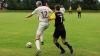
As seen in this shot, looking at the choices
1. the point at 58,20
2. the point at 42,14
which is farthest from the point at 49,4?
the point at 58,20

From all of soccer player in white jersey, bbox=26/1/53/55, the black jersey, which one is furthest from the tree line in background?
the black jersey

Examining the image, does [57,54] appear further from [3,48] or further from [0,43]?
[0,43]

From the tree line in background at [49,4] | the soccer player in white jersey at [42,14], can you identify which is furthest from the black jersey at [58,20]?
the tree line in background at [49,4]

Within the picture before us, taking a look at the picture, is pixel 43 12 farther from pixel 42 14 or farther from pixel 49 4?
pixel 49 4

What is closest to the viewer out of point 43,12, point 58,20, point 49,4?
point 58,20

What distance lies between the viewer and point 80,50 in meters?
17.4

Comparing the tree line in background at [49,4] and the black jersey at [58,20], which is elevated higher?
the black jersey at [58,20]

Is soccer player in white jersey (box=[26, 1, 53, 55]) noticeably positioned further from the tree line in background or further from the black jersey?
the tree line in background


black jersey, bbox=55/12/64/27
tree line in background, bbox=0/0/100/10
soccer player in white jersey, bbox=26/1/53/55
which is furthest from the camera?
tree line in background, bbox=0/0/100/10

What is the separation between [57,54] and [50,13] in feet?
5.80

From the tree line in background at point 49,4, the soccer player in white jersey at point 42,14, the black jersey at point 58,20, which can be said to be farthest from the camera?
the tree line in background at point 49,4

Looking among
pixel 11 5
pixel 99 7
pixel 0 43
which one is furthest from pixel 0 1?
pixel 0 43

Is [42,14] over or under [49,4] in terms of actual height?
over

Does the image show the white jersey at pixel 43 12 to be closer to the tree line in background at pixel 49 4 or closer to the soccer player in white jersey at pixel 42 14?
the soccer player in white jersey at pixel 42 14
